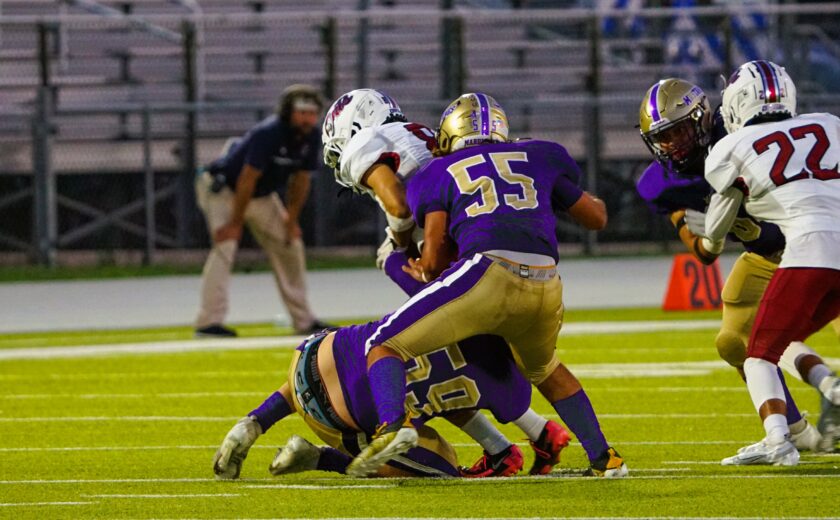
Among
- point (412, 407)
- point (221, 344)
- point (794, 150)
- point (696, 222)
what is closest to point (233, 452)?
point (412, 407)

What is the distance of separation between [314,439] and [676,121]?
2195 millimetres

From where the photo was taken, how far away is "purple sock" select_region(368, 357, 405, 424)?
18.6ft

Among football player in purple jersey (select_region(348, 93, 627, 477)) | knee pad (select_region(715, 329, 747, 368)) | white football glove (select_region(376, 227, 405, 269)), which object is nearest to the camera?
football player in purple jersey (select_region(348, 93, 627, 477))

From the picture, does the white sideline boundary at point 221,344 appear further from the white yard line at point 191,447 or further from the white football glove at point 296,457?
the white football glove at point 296,457

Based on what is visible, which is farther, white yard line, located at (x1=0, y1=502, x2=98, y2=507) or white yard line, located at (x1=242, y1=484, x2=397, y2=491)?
white yard line, located at (x1=242, y1=484, x2=397, y2=491)

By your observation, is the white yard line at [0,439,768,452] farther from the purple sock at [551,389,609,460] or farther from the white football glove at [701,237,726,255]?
the purple sock at [551,389,609,460]

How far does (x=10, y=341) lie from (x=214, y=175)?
1.96m

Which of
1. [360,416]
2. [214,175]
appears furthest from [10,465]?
[214,175]

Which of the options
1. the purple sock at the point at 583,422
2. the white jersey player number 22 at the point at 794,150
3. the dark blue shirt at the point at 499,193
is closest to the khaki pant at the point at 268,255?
the dark blue shirt at the point at 499,193

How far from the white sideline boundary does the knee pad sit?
15.7 feet

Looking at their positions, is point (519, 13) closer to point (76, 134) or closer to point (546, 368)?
point (76, 134)

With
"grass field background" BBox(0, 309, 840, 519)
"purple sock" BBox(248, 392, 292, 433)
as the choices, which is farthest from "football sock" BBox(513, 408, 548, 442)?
"purple sock" BBox(248, 392, 292, 433)

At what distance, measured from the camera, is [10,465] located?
21.5 feet

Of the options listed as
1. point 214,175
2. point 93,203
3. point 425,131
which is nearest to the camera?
point 425,131
